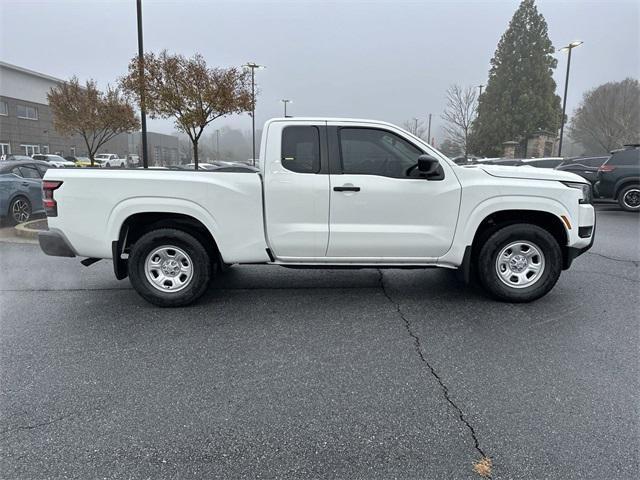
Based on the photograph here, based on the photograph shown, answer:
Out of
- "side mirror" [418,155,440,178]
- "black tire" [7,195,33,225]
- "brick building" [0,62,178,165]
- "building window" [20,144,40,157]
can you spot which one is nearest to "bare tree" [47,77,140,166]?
"black tire" [7,195,33,225]

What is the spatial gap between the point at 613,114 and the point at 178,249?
171 ft

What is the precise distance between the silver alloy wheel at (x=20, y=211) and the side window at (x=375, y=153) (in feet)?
28.4

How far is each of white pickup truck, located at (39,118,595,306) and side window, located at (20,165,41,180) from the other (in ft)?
23.7

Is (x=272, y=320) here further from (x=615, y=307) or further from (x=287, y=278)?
(x=615, y=307)

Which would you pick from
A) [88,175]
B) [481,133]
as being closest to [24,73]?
[481,133]

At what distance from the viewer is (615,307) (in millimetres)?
4648

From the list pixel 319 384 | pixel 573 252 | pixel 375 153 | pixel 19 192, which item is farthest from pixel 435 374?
pixel 19 192

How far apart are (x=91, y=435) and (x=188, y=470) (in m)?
0.71

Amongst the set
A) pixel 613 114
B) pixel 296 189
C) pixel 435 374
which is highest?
pixel 613 114

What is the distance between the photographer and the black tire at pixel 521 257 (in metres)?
4.60

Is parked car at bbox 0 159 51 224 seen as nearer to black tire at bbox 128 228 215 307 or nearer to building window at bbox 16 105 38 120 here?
black tire at bbox 128 228 215 307

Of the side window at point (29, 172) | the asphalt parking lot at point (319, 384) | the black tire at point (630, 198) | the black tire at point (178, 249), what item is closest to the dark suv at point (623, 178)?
the black tire at point (630, 198)

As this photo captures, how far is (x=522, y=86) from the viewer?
40.1 meters

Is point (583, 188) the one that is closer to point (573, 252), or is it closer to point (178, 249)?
point (573, 252)
